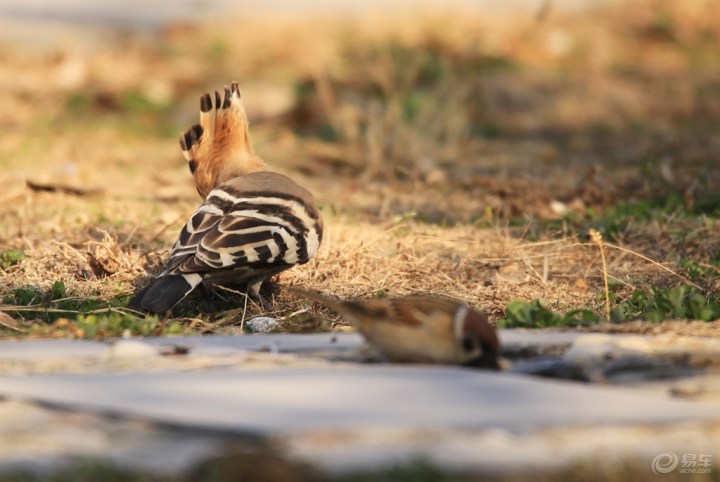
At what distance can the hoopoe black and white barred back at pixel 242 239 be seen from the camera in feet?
17.7

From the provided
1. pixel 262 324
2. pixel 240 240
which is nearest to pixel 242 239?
pixel 240 240

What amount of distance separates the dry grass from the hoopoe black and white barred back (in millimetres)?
205

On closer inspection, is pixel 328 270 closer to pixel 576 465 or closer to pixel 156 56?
pixel 576 465

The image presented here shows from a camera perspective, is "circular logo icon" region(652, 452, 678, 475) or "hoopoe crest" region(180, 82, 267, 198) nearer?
"circular logo icon" region(652, 452, 678, 475)

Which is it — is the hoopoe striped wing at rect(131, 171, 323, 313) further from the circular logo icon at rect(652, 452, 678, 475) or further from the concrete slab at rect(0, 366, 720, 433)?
the circular logo icon at rect(652, 452, 678, 475)

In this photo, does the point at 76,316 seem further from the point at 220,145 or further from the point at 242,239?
the point at 220,145

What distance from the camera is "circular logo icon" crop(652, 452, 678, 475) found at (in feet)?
9.66

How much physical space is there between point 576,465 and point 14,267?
4180 mm

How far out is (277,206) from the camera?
5.70 m

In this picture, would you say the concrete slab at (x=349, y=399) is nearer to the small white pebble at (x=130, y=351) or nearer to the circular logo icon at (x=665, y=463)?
the circular logo icon at (x=665, y=463)

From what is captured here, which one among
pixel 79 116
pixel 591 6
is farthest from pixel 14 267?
pixel 591 6

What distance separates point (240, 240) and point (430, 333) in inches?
68.8

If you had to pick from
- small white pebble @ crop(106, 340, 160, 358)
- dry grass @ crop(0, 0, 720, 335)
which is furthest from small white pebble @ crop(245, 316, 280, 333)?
small white pebble @ crop(106, 340, 160, 358)

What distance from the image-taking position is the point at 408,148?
9.80m
